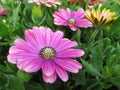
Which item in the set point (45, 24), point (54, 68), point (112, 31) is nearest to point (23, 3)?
point (45, 24)

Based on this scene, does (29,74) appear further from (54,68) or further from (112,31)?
(112,31)

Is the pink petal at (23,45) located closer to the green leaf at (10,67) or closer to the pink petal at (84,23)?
the green leaf at (10,67)

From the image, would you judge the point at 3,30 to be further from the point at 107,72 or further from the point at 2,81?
the point at 107,72

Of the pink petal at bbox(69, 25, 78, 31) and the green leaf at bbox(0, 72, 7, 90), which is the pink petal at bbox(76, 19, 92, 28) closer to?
the pink petal at bbox(69, 25, 78, 31)

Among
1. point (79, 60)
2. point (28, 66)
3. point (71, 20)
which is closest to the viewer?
point (28, 66)

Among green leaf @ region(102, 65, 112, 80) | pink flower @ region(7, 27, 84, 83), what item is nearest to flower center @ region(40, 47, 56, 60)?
pink flower @ region(7, 27, 84, 83)

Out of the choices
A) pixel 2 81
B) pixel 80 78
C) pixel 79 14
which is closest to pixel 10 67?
pixel 2 81
